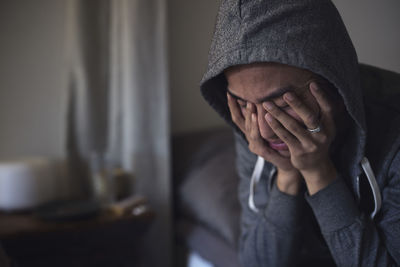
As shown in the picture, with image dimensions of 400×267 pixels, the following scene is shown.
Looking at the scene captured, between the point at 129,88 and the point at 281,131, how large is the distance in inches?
34.6

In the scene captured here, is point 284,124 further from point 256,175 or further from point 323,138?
point 256,175

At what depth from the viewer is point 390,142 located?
0.66 metres

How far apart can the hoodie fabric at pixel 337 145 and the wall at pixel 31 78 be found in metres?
1.01

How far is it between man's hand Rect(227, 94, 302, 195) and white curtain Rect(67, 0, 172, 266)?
729mm

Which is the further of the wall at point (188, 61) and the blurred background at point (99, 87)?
the blurred background at point (99, 87)

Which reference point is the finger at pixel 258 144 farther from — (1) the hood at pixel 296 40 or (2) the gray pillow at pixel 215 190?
(2) the gray pillow at pixel 215 190

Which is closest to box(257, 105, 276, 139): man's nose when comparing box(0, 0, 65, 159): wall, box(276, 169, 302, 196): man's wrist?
box(276, 169, 302, 196): man's wrist

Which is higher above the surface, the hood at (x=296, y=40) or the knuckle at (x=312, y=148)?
the hood at (x=296, y=40)

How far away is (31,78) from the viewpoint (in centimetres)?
152

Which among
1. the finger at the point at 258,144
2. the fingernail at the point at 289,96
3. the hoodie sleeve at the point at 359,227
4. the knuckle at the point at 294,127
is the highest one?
the fingernail at the point at 289,96

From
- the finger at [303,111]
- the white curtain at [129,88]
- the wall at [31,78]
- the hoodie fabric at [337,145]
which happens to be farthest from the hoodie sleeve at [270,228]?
the wall at [31,78]

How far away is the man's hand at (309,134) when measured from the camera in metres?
0.61

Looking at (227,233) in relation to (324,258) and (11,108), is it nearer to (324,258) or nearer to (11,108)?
(324,258)

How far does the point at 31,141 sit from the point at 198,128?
68 cm
